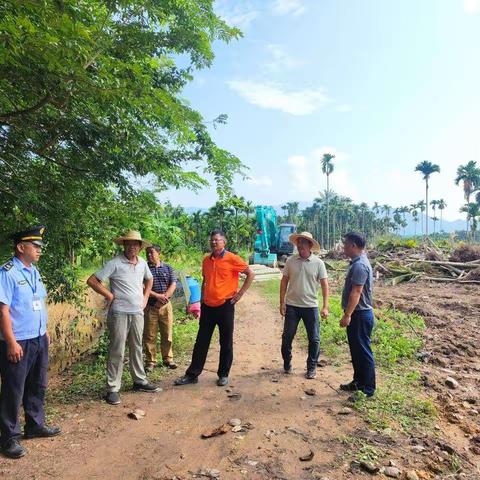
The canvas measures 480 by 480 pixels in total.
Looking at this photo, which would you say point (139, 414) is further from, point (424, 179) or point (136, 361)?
point (424, 179)

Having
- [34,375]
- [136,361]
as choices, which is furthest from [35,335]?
[136,361]

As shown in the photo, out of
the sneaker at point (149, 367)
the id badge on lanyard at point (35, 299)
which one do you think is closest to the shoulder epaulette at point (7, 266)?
the id badge on lanyard at point (35, 299)

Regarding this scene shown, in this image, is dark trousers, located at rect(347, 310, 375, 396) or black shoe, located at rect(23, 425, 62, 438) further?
dark trousers, located at rect(347, 310, 375, 396)

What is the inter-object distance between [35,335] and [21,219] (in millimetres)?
1403

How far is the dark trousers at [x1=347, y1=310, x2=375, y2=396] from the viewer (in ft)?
15.6

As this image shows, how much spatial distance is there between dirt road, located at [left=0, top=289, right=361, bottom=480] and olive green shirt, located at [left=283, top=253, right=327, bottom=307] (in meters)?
1.01

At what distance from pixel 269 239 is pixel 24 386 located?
18179mm

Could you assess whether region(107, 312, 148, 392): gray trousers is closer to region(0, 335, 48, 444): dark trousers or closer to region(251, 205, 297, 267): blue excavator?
region(0, 335, 48, 444): dark trousers

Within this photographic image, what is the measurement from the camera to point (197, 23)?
5219 mm

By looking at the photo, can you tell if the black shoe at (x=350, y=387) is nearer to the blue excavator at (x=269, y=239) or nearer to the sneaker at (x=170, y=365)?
the sneaker at (x=170, y=365)

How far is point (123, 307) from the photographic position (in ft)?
15.4

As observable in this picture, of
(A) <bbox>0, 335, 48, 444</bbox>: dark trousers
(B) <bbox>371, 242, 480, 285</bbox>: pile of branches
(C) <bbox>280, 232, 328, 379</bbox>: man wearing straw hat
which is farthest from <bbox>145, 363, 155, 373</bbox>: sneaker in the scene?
(B) <bbox>371, 242, 480, 285</bbox>: pile of branches

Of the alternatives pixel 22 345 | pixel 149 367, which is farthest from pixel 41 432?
pixel 149 367

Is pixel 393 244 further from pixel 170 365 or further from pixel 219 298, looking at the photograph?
pixel 219 298
